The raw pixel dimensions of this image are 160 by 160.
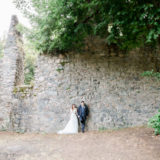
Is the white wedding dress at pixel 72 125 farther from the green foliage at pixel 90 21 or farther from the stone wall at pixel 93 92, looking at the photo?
the green foliage at pixel 90 21

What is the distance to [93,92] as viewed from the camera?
7.37 meters

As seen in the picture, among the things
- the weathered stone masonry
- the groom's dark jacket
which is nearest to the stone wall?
the weathered stone masonry

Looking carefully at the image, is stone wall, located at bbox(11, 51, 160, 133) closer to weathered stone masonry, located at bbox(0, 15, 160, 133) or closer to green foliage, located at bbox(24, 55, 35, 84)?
weathered stone masonry, located at bbox(0, 15, 160, 133)

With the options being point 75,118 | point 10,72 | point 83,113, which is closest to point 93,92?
point 83,113

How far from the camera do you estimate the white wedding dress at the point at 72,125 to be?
7.10m

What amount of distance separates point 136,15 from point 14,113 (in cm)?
705

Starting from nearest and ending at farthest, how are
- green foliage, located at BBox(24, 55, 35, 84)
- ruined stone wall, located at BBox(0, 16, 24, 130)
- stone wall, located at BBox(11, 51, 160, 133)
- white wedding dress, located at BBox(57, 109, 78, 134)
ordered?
stone wall, located at BBox(11, 51, 160, 133) → white wedding dress, located at BBox(57, 109, 78, 134) → ruined stone wall, located at BBox(0, 16, 24, 130) → green foliage, located at BBox(24, 55, 35, 84)

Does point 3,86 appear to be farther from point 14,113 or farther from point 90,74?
point 90,74

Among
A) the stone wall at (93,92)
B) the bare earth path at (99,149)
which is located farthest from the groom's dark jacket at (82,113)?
the bare earth path at (99,149)

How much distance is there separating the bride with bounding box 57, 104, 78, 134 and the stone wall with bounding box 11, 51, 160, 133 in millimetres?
238

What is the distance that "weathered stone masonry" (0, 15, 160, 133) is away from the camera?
22.7ft

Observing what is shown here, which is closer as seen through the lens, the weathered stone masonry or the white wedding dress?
the weathered stone masonry

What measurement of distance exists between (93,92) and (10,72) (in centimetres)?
478

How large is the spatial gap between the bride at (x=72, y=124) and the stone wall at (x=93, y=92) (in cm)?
24
